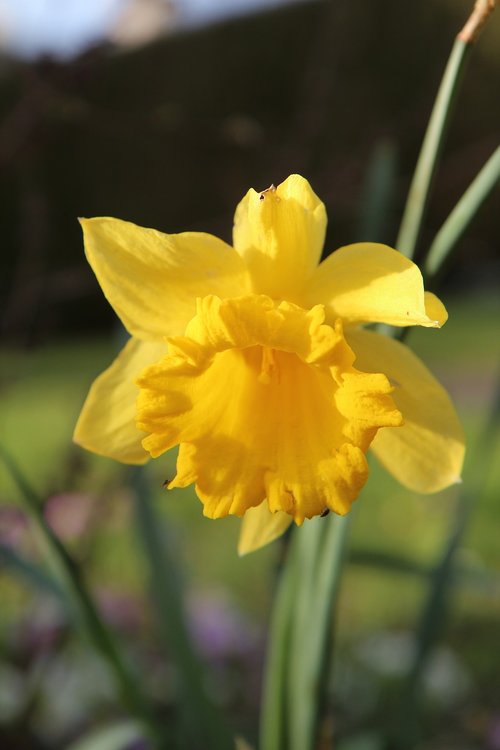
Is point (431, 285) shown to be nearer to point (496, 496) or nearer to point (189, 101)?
point (496, 496)

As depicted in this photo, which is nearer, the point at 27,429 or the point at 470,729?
the point at 470,729

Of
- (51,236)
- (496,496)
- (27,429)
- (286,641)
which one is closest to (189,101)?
(51,236)

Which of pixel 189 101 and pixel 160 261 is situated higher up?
pixel 160 261

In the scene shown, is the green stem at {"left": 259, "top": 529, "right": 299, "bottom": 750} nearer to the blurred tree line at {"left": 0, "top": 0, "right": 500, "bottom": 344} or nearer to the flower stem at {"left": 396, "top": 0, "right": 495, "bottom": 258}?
the flower stem at {"left": 396, "top": 0, "right": 495, "bottom": 258}

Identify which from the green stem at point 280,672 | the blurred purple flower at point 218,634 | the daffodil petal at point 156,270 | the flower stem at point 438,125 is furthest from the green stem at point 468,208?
the blurred purple flower at point 218,634

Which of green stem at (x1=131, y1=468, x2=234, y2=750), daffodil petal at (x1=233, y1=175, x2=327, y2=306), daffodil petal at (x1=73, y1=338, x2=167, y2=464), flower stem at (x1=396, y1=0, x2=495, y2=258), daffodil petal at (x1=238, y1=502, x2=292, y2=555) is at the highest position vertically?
flower stem at (x1=396, y1=0, x2=495, y2=258)

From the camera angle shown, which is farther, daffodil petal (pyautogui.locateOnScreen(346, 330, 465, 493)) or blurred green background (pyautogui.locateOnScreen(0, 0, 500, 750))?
blurred green background (pyautogui.locateOnScreen(0, 0, 500, 750))

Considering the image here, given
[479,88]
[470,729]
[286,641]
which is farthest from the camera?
[479,88]

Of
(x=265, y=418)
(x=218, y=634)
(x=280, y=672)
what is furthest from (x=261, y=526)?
(x=218, y=634)

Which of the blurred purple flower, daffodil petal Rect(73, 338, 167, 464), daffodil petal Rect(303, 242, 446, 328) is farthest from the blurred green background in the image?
daffodil petal Rect(73, 338, 167, 464)

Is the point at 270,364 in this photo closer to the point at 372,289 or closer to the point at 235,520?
the point at 372,289
